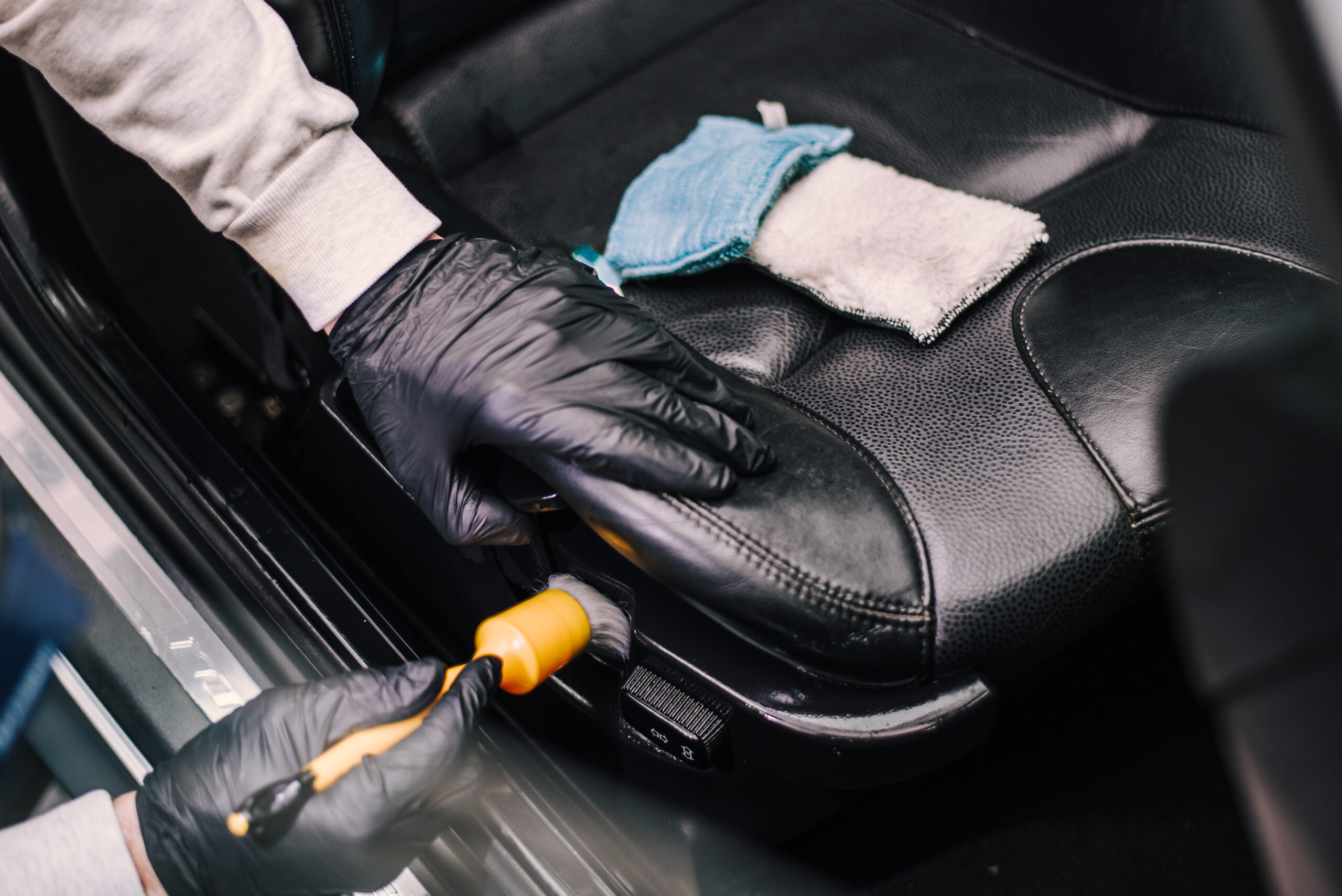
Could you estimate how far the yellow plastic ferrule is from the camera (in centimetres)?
71

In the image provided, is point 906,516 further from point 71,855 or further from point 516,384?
point 71,855

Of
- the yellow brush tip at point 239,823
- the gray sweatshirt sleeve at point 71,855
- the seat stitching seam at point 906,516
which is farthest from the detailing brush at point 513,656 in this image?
the seat stitching seam at point 906,516

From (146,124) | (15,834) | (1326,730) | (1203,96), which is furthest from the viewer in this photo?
(1203,96)

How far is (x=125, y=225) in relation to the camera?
41.6 inches

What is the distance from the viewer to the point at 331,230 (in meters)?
0.81

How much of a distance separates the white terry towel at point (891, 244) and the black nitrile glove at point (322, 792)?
47 cm

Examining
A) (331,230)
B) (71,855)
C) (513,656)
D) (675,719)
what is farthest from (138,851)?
(331,230)

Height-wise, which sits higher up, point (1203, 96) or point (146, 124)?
point (146, 124)

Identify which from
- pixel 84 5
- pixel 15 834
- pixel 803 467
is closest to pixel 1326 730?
pixel 803 467

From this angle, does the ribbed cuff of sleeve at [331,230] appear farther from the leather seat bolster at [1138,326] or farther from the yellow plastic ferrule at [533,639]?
the leather seat bolster at [1138,326]

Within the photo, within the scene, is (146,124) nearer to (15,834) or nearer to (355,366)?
(355,366)

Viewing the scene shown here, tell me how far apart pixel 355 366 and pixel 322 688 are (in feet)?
0.93

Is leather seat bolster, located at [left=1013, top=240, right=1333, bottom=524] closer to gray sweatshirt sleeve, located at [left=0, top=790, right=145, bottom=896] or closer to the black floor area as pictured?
the black floor area

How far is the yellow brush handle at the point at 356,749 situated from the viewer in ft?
2.13
